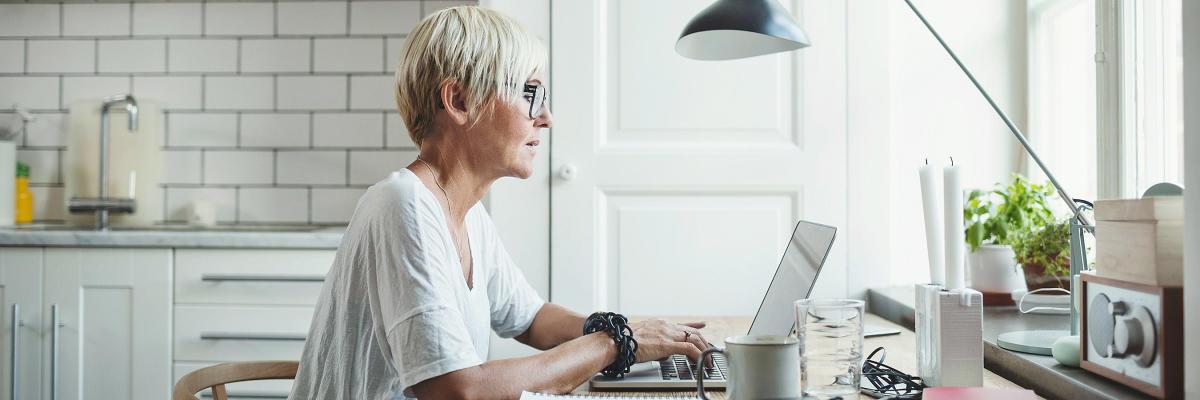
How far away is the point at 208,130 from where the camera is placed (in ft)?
9.48

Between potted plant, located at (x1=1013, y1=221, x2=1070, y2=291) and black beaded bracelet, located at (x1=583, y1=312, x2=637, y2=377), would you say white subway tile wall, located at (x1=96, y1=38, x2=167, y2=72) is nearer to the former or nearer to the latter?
black beaded bracelet, located at (x1=583, y1=312, x2=637, y2=377)

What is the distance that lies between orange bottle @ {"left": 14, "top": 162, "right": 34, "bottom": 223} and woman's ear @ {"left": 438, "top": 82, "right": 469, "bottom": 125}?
7.31 feet

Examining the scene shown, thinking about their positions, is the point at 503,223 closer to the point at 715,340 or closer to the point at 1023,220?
the point at 715,340

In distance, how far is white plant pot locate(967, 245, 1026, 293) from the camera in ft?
5.89

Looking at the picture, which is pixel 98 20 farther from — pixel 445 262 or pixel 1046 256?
pixel 1046 256

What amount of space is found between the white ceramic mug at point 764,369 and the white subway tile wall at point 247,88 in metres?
2.08

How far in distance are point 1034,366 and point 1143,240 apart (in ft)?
0.90

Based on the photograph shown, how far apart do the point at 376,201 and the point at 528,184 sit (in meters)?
1.06

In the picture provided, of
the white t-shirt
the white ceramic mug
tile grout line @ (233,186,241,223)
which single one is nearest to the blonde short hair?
the white t-shirt

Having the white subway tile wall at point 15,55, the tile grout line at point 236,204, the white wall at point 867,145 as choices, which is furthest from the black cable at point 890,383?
the white subway tile wall at point 15,55

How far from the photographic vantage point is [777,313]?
1.43 metres

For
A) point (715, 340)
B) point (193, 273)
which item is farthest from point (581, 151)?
point (193, 273)

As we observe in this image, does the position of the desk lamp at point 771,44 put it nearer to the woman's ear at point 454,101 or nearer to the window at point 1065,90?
the woman's ear at point 454,101

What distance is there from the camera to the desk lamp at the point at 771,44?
1280 mm
